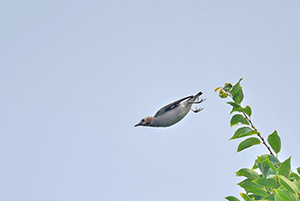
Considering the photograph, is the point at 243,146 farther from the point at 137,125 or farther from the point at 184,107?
the point at 137,125

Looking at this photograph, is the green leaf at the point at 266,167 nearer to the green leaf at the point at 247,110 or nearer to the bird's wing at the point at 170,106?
the green leaf at the point at 247,110

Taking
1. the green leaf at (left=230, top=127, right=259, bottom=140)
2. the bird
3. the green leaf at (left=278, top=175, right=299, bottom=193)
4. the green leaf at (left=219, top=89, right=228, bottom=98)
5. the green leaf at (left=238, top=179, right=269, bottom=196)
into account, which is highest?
the bird

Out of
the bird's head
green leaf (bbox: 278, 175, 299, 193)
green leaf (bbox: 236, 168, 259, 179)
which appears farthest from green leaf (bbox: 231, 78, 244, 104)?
the bird's head

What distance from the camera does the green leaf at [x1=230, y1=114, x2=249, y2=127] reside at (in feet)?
12.9

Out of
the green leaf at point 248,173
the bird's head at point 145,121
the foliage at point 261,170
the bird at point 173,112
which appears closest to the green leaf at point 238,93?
the foliage at point 261,170

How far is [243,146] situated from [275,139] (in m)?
0.36

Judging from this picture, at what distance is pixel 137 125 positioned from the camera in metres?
7.86

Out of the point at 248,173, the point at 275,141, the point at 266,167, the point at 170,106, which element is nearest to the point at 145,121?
the point at 170,106

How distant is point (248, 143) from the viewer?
3.89 m

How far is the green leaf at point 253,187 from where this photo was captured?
3303mm

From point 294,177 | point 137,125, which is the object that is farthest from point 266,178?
point 137,125

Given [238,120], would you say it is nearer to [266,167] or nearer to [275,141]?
[275,141]

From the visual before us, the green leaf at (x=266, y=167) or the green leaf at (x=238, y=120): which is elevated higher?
the green leaf at (x=238, y=120)

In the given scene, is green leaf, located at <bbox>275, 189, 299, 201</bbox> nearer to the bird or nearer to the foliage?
the foliage
